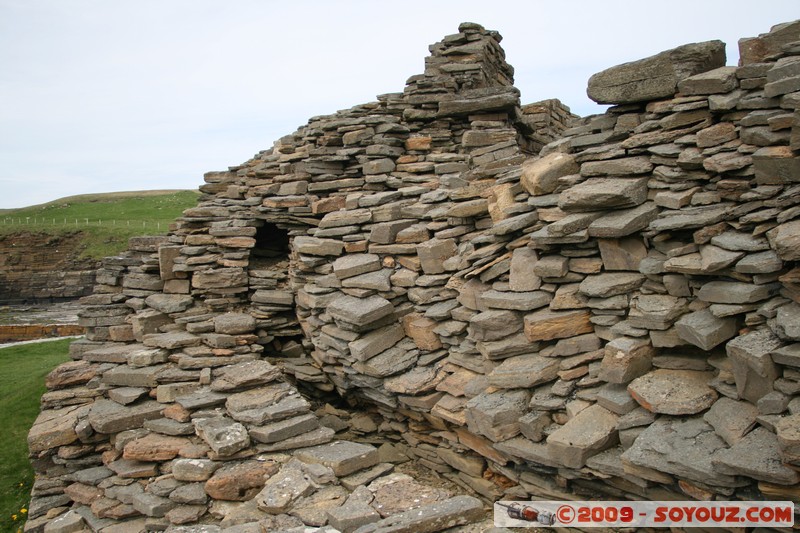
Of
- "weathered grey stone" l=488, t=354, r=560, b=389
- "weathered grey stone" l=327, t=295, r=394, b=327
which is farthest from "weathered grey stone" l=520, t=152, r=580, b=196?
"weathered grey stone" l=327, t=295, r=394, b=327

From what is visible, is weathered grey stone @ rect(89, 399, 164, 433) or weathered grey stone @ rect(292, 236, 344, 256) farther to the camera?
weathered grey stone @ rect(292, 236, 344, 256)

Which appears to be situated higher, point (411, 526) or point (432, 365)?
point (432, 365)

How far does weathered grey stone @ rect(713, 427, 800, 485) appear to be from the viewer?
6148 mm

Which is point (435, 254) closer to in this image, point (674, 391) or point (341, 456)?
point (341, 456)

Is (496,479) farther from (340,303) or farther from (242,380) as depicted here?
(242,380)

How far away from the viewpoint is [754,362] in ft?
22.3

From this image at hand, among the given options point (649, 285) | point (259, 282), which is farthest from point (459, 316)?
point (259, 282)

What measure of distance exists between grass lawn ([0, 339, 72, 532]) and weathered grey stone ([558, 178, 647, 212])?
532 inches

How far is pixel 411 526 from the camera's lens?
8.16 meters

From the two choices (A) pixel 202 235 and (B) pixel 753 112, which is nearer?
(B) pixel 753 112

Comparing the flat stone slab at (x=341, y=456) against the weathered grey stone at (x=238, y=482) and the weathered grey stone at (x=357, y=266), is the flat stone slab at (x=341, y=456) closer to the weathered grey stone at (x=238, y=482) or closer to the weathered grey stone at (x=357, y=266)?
the weathered grey stone at (x=238, y=482)

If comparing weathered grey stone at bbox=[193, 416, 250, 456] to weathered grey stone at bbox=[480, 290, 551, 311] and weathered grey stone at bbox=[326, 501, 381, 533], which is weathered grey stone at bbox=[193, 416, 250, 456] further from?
weathered grey stone at bbox=[480, 290, 551, 311]

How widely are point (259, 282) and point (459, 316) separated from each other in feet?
23.4

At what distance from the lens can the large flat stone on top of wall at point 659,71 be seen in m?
9.42
